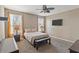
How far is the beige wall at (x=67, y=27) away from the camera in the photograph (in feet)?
5.41

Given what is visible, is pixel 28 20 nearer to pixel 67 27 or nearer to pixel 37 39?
pixel 67 27

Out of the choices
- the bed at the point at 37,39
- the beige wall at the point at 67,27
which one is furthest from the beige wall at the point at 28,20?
the bed at the point at 37,39

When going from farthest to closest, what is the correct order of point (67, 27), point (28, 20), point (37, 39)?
point (37, 39) < point (67, 27) < point (28, 20)

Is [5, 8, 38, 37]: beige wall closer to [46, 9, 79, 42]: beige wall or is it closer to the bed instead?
[46, 9, 79, 42]: beige wall

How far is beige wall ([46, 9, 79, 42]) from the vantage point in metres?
1.65

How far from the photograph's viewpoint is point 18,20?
152cm

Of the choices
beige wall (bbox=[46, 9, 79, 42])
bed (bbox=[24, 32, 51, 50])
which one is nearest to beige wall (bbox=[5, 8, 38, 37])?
beige wall (bbox=[46, 9, 79, 42])

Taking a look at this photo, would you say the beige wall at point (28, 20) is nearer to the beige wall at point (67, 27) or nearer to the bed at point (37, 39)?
the beige wall at point (67, 27)

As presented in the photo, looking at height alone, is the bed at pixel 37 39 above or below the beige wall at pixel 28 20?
below

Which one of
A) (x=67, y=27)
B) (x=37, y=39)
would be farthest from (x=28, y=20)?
(x=37, y=39)

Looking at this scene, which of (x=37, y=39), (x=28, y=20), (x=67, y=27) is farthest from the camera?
(x=37, y=39)

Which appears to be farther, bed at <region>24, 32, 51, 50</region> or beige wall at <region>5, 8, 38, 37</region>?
bed at <region>24, 32, 51, 50</region>

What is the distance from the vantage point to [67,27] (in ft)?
5.92

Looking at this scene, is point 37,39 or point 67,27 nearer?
point 67,27
